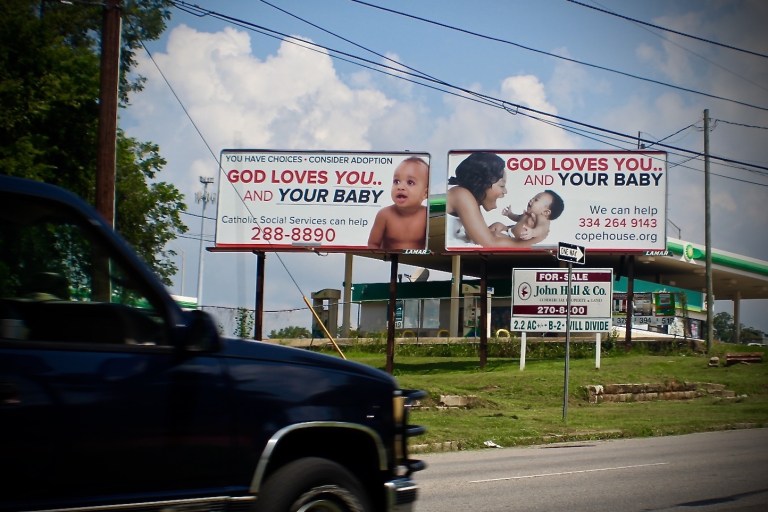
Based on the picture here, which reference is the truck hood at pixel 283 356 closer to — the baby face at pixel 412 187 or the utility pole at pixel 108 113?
the utility pole at pixel 108 113

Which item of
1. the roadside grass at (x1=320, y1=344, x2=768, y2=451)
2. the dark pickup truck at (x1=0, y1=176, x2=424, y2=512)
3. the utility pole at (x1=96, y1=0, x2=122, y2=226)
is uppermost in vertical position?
the utility pole at (x1=96, y1=0, x2=122, y2=226)

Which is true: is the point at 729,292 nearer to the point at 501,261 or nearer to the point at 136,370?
the point at 501,261

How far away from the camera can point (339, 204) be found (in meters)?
35.5

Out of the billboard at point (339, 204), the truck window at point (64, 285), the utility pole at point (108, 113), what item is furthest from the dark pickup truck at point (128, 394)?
the billboard at point (339, 204)

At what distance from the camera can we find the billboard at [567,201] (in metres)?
36.0

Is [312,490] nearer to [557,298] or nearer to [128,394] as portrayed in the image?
[128,394]

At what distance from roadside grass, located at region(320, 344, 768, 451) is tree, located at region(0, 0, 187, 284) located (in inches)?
312

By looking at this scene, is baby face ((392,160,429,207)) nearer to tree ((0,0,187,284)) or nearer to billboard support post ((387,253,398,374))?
billboard support post ((387,253,398,374))

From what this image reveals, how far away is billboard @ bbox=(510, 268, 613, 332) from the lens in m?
29.9

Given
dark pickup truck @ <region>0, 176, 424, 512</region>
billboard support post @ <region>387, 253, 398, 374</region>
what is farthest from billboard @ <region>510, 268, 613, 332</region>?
dark pickup truck @ <region>0, 176, 424, 512</region>

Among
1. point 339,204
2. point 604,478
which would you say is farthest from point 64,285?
point 339,204

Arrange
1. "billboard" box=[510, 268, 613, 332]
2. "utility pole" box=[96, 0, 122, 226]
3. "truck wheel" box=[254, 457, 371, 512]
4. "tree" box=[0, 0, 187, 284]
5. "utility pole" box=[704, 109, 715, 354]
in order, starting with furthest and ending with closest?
"utility pole" box=[704, 109, 715, 354] < "billboard" box=[510, 268, 613, 332] < "tree" box=[0, 0, 187, 284] < "utility pole" box=[96, 0, 122, 226] < "truck wheel" box=[254, 457, 371, 512]

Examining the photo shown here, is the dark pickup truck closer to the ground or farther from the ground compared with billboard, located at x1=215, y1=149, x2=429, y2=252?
closer to the ground

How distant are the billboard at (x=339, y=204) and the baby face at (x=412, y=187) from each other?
0.04 meters
